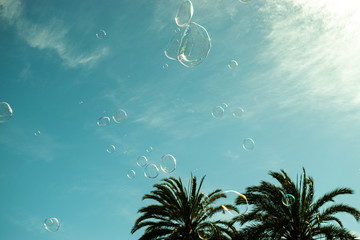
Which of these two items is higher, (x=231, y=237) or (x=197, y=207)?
(x=197, y=207)

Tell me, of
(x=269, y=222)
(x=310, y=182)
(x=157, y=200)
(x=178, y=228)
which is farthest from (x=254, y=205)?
(x=157, y=200)

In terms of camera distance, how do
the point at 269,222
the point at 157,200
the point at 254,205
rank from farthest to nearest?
the point at 157,200 → the point at 254,205 → the point at 269,222

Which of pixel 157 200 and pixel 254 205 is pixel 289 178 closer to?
pixel 254 205

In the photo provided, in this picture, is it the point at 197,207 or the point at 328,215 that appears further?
the point at 197,207

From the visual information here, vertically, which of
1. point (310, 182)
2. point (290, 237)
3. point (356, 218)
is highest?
point (310, 182)

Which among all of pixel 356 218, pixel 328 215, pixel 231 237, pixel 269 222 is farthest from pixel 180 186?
pixel 356 218

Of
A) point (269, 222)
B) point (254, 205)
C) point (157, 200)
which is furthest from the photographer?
point (157, 200)

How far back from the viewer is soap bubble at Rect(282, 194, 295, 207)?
14021 mm

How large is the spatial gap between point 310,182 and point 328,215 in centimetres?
188

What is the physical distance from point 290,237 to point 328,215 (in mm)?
2468

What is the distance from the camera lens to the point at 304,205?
1452cm

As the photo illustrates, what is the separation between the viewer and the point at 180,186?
17125 mm

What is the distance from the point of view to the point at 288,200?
14.2 m

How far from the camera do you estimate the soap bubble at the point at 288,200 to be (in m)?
14.0
